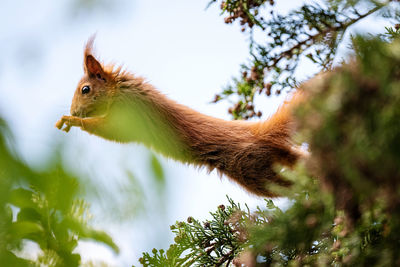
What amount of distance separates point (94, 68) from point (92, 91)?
4.1 inches

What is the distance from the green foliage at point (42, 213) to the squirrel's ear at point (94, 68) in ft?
5.01

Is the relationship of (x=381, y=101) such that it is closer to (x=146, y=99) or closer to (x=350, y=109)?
(x=350, y=109)

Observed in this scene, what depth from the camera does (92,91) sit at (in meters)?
1.67

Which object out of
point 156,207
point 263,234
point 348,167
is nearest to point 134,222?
point 156,207

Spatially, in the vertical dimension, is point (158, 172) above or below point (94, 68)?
below

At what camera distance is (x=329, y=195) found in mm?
404

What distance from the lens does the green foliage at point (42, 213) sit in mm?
183

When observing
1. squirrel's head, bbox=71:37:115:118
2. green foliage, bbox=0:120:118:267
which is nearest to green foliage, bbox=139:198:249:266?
green foliage, bbox=0:120:118:267

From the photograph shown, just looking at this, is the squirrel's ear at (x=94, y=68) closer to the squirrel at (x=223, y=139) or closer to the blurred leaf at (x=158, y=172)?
the squirrel at (x=223, y=139)

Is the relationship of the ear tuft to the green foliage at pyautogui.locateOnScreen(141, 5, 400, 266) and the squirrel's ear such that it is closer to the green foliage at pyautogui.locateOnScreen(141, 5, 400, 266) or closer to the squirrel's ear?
the squirrel's ear

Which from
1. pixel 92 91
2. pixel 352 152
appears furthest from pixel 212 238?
pixel 92 91

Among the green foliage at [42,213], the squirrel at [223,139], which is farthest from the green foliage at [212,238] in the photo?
the green foliage at [42,213]

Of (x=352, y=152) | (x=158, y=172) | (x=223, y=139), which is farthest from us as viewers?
(x=223, y=139)

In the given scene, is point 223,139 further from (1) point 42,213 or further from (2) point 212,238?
(1) point 42,213
